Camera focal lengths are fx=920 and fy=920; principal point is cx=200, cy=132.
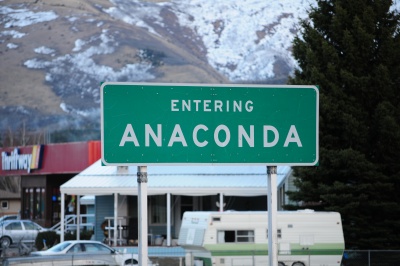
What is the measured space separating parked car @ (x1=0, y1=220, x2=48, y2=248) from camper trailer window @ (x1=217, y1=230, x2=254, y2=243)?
2027cm

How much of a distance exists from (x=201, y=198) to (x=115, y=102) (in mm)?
34402

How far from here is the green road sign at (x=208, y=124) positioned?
12258 mm

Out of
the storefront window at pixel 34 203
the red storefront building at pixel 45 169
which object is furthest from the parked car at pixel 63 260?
the storefront window at pixel 34 203

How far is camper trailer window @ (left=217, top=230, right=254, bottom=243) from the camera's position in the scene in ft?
103

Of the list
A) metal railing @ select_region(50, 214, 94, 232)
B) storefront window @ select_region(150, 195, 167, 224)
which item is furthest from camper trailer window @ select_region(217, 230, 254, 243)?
metal railing @ select_region(50, 214, 94, 232)

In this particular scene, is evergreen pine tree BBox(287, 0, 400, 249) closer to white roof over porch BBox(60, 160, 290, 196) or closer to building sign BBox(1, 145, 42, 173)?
white roof over porch BBox(60, 160, 290, 196)

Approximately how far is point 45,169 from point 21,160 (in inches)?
150

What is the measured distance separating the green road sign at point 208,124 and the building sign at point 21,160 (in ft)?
152

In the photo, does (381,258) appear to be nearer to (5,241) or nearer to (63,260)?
(63,260)

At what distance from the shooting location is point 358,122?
3262 centimetres

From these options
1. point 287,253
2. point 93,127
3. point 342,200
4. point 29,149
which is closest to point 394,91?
point 342,200

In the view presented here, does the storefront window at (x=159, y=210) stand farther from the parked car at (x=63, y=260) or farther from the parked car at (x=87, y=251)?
the parked car at (x=63, y=260)

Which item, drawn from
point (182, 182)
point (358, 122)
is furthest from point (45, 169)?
point (358, 122)

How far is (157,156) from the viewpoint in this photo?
12359mm
